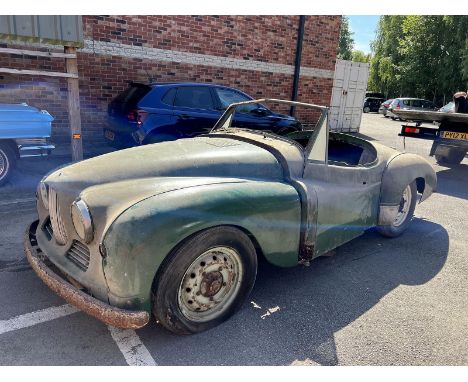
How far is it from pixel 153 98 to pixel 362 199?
4303 millimetres

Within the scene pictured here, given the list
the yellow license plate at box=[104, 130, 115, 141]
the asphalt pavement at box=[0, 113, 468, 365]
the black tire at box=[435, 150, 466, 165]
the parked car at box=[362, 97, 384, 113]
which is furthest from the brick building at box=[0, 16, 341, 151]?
the parked car at box=[362, 97, 384, 113]

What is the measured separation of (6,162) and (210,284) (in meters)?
4.62

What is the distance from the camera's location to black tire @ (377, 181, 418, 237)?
14.2ft

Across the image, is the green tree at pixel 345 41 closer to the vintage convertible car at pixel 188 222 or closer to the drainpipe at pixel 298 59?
the drainpipe at pixel 298 59

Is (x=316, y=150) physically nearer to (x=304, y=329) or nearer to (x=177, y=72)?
(x=304, y=329)

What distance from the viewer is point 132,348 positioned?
2424 millimetres

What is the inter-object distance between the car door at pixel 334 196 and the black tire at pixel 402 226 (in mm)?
657

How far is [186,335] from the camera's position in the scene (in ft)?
8.34

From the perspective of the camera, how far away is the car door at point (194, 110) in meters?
6.83

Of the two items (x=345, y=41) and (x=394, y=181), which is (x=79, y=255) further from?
(x=345, y=41)

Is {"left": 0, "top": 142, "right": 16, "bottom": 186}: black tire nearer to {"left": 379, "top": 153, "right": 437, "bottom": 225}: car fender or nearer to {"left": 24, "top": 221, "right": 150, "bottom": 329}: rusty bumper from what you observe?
{"left": 24, "top": 221, "right": 150, "bottom": 329}: rusty bumper

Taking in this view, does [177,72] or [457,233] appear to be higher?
[177,72]

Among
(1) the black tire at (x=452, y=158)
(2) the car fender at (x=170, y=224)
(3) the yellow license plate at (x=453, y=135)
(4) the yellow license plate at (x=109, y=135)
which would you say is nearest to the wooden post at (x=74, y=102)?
(4) the yellow license plate at (x=109, y=135)

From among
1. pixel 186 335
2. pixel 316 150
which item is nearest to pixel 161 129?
pixel 316 150
